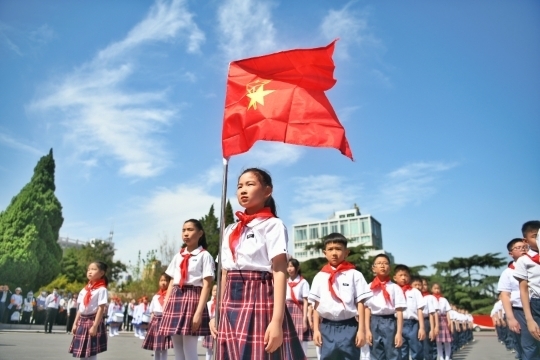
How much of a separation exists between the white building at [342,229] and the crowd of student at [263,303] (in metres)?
74.1

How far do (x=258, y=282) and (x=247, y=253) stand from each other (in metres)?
0.21

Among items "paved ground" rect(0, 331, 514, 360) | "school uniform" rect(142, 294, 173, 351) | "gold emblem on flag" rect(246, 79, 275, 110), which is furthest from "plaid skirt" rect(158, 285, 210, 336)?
"paved ground" rect(0, 331, 514, 360)

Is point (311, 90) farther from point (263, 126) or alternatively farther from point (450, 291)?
point (450, 291)

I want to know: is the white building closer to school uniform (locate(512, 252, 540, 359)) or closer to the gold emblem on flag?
school uniform (locate(512, 252, 540, 359))

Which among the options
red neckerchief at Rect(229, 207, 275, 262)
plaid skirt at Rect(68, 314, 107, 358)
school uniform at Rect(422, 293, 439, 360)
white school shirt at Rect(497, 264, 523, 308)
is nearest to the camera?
red neckerchief at Rect(229, 207, 275, 262)

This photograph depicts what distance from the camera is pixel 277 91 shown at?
14.8 feet

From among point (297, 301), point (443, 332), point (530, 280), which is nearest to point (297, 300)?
point (297, 301)

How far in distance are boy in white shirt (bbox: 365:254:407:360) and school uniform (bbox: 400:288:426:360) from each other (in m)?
1.11

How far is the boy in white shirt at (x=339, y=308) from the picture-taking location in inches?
205

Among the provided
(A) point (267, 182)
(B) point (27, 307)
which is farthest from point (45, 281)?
(A) point (267, 182)

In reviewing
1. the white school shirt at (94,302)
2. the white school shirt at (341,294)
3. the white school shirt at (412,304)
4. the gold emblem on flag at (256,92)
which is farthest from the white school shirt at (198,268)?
the white school shirt at (412,304)

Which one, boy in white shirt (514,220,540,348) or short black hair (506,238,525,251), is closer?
A: boy in white shirt (514,220,540,348)

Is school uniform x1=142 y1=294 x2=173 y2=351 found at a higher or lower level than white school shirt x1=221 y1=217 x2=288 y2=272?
lower

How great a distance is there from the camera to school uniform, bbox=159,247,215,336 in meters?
5.64
